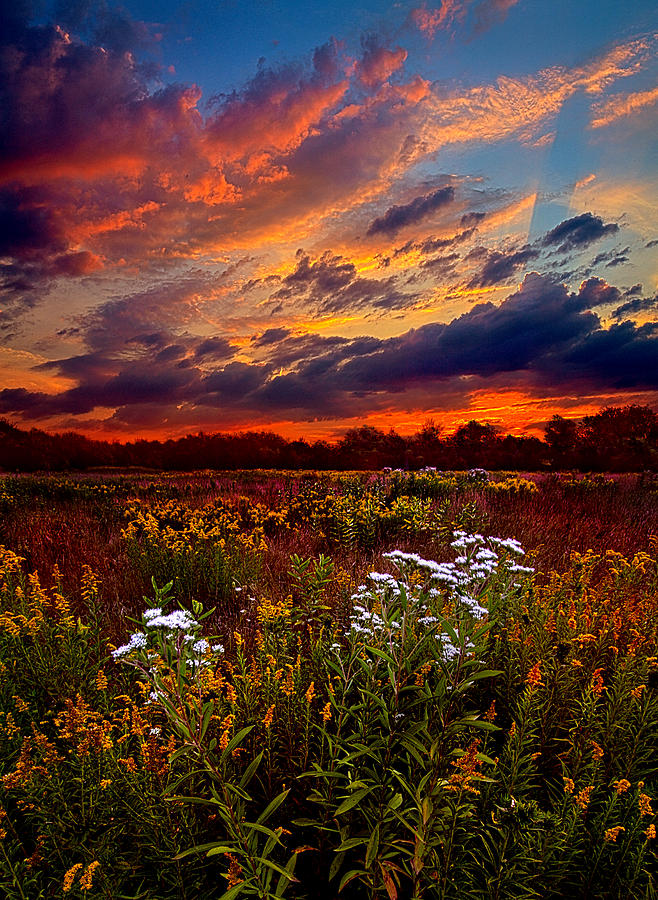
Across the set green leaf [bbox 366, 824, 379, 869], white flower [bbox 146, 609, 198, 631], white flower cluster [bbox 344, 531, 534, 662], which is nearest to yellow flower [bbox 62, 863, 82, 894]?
white flower [bbox 146, 609, 198, 631]

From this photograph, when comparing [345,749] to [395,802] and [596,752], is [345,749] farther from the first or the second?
[596,752]

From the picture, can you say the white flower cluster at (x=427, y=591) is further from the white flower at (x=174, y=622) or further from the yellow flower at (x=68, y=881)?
the yellow flower at (x=68, y=881)

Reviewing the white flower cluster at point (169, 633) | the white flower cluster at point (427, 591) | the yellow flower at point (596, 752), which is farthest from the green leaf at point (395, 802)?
the yellow flower at point (596, 752)

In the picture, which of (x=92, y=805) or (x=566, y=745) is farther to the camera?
(x=566, y=745)

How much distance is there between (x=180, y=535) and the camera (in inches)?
275

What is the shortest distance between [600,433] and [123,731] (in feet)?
76.9

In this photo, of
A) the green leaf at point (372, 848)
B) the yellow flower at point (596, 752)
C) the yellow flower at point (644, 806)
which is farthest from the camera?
the yellow flower at point (596, 752)

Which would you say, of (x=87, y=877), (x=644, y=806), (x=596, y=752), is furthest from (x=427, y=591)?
(x=87, y=877)

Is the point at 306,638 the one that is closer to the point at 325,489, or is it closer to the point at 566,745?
the point at 566,745

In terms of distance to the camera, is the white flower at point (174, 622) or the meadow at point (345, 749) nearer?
the meadow at point (345, 749)

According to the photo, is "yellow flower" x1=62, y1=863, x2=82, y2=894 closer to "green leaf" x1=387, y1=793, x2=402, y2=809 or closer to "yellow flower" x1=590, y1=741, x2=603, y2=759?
"green leaf" x1=387, y1=793, x2=402, y2=809

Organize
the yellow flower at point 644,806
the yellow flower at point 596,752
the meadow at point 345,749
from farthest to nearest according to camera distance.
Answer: the yellow flower at point 596,752 < the yellow flower at point 644,806 < the meadow at point 345,749

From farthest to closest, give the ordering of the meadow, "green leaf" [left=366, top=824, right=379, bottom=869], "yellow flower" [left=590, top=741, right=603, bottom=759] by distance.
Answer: "yellow flower" [left=590, top=741, right=603, bottom=759] → the meadow → "green leaf" [left=366, top=824, right=379, bottom=869]

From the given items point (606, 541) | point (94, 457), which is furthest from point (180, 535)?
point (94, 457)
